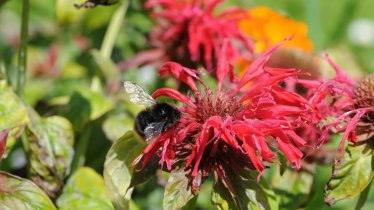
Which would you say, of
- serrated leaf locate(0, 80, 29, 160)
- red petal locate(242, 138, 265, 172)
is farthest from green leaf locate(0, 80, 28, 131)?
red petal locate(242, 138, 265, 172)

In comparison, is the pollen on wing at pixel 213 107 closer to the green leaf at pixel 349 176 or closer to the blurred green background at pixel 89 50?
the green leaf at pixel 349 176

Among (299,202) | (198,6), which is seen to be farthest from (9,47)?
(299,202)

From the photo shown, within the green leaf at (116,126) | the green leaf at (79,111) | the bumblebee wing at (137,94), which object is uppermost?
the bumblebee wing at (137,94)

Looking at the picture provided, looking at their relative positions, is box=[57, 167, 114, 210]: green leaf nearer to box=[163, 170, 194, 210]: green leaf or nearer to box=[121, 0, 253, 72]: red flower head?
box=[163, 170, 194, 210]: green leaf

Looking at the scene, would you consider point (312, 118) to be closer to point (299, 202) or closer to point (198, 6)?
point (299, 202)

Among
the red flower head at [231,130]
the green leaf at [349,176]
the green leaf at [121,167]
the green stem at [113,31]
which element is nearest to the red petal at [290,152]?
the red flower head at [231,130]

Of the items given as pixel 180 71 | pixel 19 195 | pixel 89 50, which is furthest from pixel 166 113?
Result: pixel 89 50
